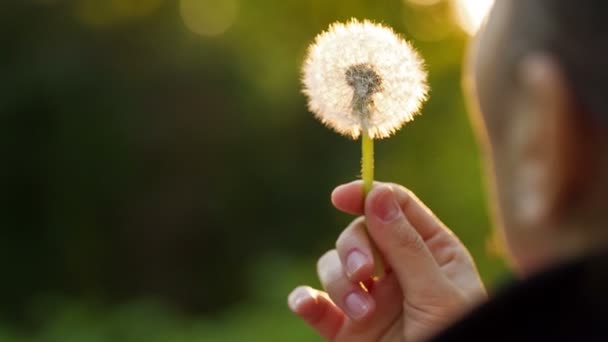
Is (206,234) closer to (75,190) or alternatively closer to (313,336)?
(75,190)

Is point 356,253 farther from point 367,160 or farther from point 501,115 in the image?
point 501,115

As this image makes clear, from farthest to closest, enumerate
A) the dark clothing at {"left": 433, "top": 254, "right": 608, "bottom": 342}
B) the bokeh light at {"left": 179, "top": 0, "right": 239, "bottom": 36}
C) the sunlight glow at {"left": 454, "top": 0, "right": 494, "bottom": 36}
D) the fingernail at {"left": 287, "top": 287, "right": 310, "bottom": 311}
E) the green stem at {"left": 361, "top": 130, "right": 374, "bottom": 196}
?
1. the bokeh light at {"left": 179, "top": 0, "right": 239, "bottom": 36}
2. the fingernail at {"left": 287, "top": 287, "right": 310, "bottom": 311}
3. the green stem at {"left": 361, "top": 130, "right": 374, "bottom": 196}
4. the sunlight glow at {"left": 454, "top": 0, "right": 494, "bottom": 36}
5. the dark clothing at {"left": 433, "top": 254, "right": 608, "bottom": 342}

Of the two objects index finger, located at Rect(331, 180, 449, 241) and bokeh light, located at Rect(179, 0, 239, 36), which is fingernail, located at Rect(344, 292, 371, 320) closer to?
index finger, located at Rect(331, 180, 449, 241)

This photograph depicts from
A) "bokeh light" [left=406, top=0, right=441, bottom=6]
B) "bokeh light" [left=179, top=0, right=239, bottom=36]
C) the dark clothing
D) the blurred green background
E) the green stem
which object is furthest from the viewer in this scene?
"bokeh light" [left=406, top=0, right=441, bottom=6]

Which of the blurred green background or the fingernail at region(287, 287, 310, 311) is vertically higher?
the blurred green background

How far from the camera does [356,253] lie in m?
1.45

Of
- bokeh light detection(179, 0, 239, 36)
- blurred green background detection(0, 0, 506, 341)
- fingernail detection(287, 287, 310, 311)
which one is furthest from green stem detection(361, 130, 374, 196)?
bokeh light detection(179, 0, 239, 36)

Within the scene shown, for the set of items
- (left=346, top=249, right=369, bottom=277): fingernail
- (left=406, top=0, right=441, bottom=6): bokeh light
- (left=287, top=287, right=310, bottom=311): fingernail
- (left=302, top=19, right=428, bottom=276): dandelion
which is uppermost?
(left=406, top=0, right=441, bottom=6): bokeh light

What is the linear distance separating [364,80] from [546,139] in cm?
65

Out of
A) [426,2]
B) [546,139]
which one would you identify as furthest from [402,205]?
[426,2]

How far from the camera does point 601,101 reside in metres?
0.83

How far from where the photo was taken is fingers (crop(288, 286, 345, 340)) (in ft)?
5.23

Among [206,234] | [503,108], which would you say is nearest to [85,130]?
[206,234]

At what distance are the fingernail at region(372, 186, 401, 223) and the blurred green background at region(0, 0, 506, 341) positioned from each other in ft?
18.3
